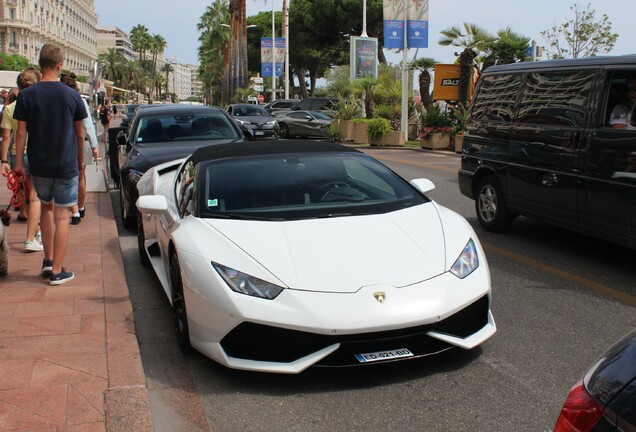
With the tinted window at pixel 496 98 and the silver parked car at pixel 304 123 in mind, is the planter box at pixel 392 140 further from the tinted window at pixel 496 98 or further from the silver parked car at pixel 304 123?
the tinted window at pixel 496 98

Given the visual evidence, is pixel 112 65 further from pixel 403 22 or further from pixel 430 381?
pixel 430 381

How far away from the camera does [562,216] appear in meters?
7.33

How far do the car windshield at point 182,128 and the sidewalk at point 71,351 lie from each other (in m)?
3.42

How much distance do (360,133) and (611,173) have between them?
831 inches

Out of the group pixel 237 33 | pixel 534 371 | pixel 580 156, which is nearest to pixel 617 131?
pixel 580 156

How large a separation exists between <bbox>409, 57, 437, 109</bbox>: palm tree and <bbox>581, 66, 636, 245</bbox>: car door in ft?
71.2

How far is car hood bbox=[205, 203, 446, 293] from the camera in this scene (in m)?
4.12

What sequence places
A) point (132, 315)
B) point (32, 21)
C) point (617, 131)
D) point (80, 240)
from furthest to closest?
1. point (32, 21)
2. point (80, 240)
3. point (617, 131)
4. point (132, 315)

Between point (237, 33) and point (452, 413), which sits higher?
point (237, 33)

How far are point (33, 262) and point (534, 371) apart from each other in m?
4.81

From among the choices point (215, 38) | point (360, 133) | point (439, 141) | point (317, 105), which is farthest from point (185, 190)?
Answer: point (215, 38)

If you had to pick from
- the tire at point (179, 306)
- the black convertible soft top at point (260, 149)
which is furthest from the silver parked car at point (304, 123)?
the tire at point (179, 306)

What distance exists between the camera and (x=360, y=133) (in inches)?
1082

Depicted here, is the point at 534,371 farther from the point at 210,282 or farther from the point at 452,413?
the point at 210,282
